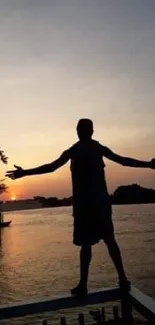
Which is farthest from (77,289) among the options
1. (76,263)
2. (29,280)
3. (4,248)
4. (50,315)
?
(4,248)

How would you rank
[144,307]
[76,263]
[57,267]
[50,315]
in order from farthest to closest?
[76,263] → [57,267] → [50,315] → [144,307]

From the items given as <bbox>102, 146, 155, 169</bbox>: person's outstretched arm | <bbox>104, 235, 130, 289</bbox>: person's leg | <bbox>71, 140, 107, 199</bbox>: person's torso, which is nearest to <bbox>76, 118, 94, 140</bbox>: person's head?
<bbox>71, 140, 107, 199</bbox>: person's torso

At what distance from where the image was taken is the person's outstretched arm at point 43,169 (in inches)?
218

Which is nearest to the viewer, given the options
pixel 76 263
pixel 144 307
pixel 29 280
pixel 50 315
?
pixel 144 307

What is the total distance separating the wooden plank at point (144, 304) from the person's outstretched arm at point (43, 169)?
1.85m

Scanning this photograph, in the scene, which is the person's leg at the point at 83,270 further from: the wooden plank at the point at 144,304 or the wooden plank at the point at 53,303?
the wooden plank at the point at 144,304

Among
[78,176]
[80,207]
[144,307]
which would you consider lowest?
[144,307]

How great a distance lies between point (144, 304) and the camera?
5.46 metres

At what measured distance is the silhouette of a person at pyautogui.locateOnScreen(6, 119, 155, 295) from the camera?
18.9 ft

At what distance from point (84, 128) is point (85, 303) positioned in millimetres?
2148

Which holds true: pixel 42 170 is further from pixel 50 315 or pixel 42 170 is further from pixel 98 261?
pixel 98 261

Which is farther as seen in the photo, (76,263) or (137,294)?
(76,263)

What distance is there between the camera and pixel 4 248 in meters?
80.1

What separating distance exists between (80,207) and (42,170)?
2.24ft
